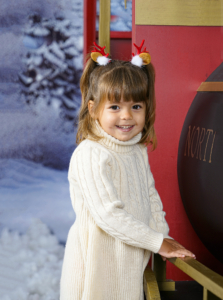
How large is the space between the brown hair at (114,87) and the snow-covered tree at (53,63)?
236 centimetres

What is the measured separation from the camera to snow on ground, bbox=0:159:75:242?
316 centimetres

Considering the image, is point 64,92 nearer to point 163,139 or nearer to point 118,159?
point 163,139

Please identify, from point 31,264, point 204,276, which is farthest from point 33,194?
point 204,276

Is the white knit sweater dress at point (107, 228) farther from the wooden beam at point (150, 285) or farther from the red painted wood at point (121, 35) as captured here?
the red painted wood at point (121, 35)

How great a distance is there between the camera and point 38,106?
3.48 metres

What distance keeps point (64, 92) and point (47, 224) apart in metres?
1.31

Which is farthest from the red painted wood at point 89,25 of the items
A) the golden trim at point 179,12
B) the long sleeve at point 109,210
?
A: the long sleeve at point 109,210

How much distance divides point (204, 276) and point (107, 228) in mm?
296

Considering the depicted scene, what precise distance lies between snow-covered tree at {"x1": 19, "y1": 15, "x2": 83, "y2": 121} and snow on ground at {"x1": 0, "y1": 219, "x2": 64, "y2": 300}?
49.0 inches

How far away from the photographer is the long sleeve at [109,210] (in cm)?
98

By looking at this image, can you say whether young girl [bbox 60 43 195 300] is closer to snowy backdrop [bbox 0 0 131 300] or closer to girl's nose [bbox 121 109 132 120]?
girl's nose [bbox 121 109 132 120]

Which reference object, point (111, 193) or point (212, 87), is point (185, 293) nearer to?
→ point (111, 193)

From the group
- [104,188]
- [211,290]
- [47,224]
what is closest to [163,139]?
[104,188]

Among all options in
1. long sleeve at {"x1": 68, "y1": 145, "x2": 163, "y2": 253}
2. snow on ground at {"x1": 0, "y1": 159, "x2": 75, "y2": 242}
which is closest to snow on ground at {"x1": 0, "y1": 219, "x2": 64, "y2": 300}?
snow on ground at {"x1": 0, "y1": 159, "x2": 75, "y2": 242}
